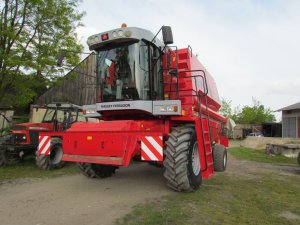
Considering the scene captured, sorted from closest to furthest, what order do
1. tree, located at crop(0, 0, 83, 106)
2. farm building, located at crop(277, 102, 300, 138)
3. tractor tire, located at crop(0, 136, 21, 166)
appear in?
tractor tire, located at crop(0, 136, 21, 166)
tree, located at crop(0, 0, 83, 106)
farm building, located at crop(277, 102, 300, 138)

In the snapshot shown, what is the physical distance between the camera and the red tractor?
10961mm

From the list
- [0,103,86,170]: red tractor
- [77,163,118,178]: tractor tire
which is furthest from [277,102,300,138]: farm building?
[77,163,118,178]: tractor tire

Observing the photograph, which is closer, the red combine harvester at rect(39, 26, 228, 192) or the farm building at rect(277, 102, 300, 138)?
the red combine harvester at rect(39, 26, 228, 192)

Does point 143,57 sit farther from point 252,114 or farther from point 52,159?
point 252,114

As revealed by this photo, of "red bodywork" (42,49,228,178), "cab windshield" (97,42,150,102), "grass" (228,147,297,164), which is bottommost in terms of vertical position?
"grass" (228,147,297,164)

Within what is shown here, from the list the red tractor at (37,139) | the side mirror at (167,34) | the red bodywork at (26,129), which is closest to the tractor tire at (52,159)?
the red tractor at (37,139)

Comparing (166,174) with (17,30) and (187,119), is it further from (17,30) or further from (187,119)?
(17,30)

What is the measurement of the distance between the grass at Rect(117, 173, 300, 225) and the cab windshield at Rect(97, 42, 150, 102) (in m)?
2.39

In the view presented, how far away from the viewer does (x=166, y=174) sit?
263 inches

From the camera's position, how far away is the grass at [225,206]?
→ 5.20 metres

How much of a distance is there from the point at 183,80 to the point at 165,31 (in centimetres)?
197

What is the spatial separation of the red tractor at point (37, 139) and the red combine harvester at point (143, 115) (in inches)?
111

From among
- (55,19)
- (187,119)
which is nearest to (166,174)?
(187,119)

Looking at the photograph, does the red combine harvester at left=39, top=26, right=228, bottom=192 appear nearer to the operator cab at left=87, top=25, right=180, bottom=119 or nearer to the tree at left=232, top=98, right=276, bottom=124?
the operator cab at left=87, top=25, right=180, bottom=119
